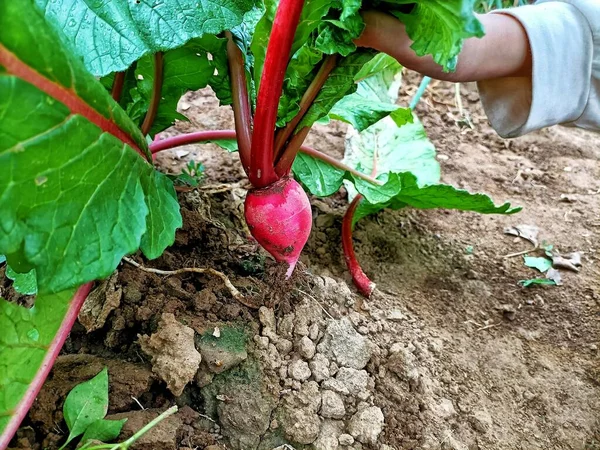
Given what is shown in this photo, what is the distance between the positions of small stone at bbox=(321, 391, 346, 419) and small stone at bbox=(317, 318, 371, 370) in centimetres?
9

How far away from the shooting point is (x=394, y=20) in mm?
1041

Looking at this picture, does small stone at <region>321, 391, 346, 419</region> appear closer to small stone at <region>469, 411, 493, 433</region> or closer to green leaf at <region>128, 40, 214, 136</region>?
small stone at <region>469, 411, 493, 433</region>

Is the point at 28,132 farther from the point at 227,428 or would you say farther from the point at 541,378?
the point at 541,378

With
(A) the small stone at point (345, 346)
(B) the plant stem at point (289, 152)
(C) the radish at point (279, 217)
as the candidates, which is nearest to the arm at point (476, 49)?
(B) the plant stem at point (289, 152)

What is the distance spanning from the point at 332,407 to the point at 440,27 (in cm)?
75

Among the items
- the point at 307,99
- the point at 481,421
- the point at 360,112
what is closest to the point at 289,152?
the point at 307,99

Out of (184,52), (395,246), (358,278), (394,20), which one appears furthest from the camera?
(395,246)

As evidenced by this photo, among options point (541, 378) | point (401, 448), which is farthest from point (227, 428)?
point (541, 378)

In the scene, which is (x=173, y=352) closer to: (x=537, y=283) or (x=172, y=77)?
(x=172, y=77)

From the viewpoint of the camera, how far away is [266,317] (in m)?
1.22

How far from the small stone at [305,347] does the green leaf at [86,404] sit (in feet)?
1.30

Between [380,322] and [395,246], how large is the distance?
14.5 inches

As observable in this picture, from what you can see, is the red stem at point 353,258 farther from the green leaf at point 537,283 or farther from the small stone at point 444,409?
the green leaf at point 537,283

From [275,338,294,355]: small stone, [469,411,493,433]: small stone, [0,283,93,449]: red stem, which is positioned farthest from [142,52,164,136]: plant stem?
[469,411,493,433]: small stone
